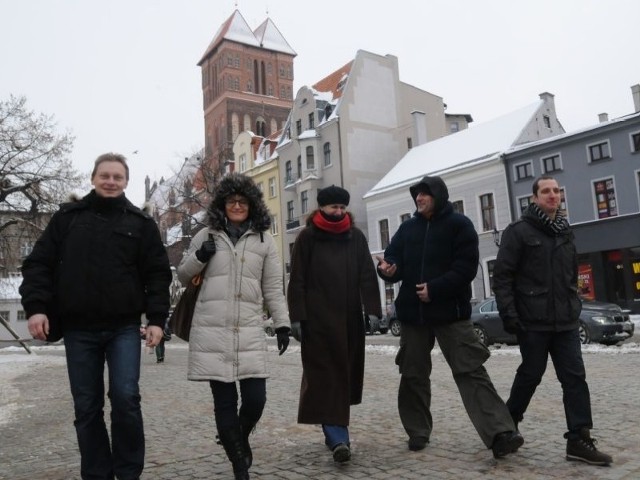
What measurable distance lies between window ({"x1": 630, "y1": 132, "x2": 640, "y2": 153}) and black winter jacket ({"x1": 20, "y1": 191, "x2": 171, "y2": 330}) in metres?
28.2

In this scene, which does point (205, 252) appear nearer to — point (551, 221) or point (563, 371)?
point (551, 221)

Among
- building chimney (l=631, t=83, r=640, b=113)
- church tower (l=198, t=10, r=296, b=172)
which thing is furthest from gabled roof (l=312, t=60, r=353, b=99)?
church tower (l=198, t=10, r=296, b=172)

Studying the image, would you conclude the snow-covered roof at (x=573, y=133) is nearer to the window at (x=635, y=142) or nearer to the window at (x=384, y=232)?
the window at (x=635, y=142)

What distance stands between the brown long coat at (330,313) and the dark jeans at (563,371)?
117 cm

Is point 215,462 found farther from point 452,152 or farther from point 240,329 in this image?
point 452,152

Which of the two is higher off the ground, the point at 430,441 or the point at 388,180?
the point at 388,180

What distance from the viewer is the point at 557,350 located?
470 centimetres

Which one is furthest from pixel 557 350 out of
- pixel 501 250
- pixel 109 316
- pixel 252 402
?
pixel 109 316

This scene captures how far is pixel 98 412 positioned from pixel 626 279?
93.1 ft

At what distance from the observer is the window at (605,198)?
28.8m

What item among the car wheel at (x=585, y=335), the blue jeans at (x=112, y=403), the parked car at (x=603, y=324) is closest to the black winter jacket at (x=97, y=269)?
the blue jeans at (x=112, y=403)

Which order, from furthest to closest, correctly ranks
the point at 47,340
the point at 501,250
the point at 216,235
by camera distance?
the point at 501,250 < the point at 216,235 < the point at 47,340

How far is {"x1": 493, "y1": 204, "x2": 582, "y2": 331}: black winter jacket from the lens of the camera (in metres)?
4.65

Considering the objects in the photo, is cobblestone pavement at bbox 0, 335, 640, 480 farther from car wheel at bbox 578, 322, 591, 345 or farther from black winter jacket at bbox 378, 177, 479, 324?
car wheel at bbox 578, 322, 591, 345
